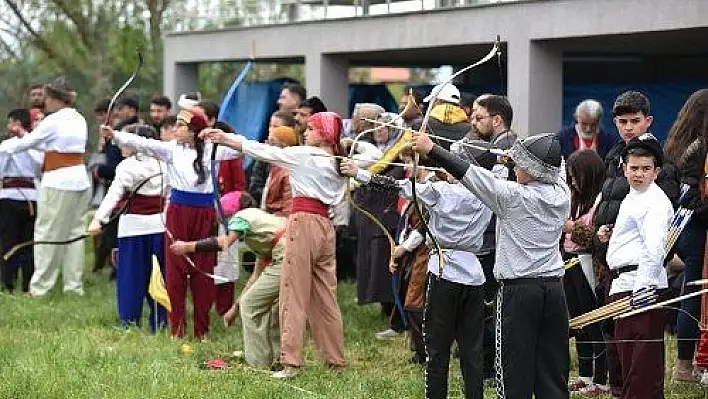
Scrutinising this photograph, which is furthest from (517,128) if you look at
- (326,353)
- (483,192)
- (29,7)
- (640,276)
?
(29,7)

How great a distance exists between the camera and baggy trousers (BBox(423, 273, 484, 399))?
699 cm

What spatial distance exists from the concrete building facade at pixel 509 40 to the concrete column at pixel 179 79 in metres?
1.00

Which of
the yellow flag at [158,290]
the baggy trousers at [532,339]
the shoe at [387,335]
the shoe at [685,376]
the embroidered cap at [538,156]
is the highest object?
the embroidered cap at [538,156]

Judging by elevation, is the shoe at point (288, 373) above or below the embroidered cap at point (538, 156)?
below

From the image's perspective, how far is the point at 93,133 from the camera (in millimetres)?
23750

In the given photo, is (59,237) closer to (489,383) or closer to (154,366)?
(154,366)

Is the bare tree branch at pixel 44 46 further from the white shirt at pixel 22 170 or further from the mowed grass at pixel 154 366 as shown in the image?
the mowed grass at pixel 154 366

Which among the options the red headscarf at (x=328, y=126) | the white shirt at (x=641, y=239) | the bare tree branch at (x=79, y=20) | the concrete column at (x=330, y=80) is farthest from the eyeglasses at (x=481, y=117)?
the bare tree branch at (x=79, y=20)

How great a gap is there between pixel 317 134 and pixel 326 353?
1451mm

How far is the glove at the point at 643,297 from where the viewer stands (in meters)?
6.69

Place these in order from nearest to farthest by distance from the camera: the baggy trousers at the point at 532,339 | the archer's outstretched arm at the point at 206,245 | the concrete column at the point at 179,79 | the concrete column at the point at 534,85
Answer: the baggy trousers at the point at 532,339 < the archer's outstretched arm at the point at 206,245 < the concrete column at the point at 534,85 < the concrete column at the point at 179,79

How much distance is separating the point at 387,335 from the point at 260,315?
1.79m

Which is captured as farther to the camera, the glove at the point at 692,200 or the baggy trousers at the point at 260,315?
the baggy trousers at the point at 260,315

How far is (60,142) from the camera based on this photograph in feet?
38.4
